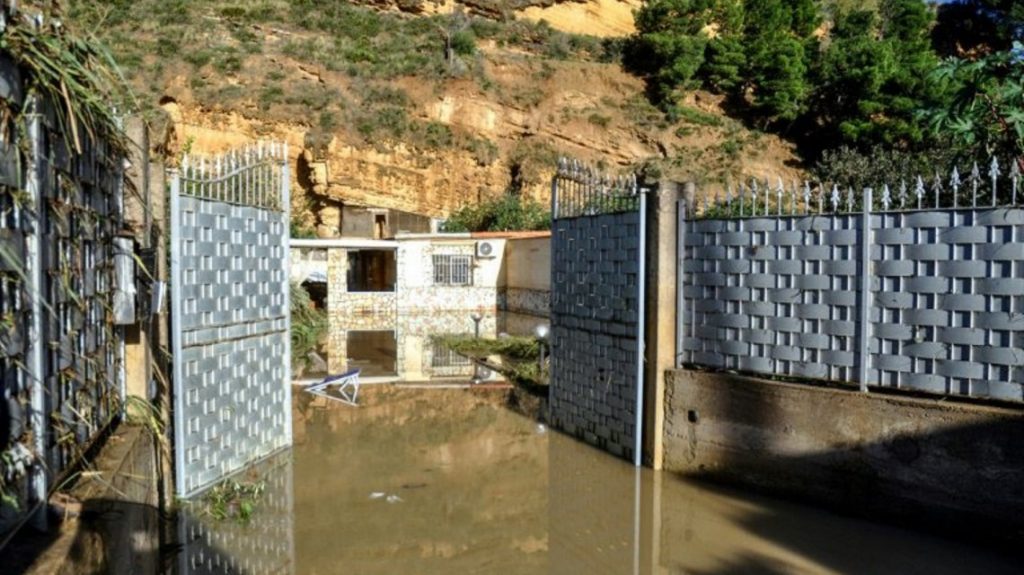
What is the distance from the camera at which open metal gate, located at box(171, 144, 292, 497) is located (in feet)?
21.3

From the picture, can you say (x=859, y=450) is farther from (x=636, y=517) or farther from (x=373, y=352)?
(x=373, y=352)

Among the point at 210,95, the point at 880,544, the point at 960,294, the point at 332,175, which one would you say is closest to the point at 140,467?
the point at 880,544

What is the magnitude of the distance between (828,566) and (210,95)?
34.9 m

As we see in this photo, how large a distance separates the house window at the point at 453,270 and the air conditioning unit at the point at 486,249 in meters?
0.42

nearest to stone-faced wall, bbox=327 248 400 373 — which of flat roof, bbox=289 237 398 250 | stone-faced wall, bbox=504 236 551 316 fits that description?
flat roof, bbox=289 237 398 250

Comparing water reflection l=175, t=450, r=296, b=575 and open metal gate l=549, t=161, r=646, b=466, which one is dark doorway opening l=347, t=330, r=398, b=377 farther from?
water reflection l=175, t=450, r=296, b=575

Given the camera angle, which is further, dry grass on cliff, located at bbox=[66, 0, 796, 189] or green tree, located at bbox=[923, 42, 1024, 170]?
dry grass on cliff, located at bbox=[66, 0, 796, 189]

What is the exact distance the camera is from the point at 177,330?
20.9ft

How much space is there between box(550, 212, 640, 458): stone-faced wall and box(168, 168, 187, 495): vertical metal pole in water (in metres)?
4.14

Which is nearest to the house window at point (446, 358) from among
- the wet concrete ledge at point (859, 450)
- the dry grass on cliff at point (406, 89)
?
the wet concrete ledge at point (859, 450)

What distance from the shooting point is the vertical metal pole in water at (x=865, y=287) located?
629cm

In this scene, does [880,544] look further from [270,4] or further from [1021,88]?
[270,4]

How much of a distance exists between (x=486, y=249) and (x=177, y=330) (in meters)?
19.9

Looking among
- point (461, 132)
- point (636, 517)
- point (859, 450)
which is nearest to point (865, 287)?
point (859, 450)
